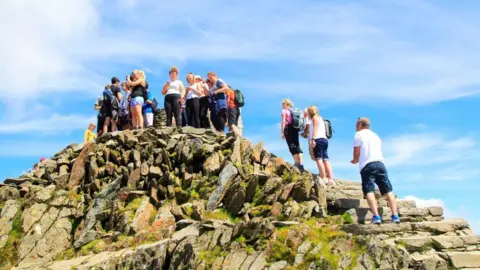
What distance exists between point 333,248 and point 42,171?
14.2 metres

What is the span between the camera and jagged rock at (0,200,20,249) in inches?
731

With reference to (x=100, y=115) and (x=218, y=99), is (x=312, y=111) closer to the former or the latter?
(x=218, y=99)

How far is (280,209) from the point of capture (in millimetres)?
16688

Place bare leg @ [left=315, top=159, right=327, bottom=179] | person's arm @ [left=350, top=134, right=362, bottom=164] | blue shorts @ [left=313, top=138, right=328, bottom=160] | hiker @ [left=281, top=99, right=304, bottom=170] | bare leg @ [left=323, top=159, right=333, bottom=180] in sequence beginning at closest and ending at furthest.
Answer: person's arm @ [left=350, top=134, right=362, bottom=164]
blue shorts @ [left=313, top=138, right=328, bottom=160]
bare leg @ [left=315, top=159, right=327, bottom=179]
bare leg @ [left=323, top=159, right=333, bottom=180]
hiker @ [left=281, top=99, right=304, bottom=170]

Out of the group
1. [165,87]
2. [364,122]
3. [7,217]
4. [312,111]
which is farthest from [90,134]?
[364,122]

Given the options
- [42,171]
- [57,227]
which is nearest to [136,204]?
[57,227]

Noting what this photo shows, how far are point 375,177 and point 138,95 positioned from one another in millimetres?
11719

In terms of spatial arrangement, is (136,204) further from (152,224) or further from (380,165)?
(380,165)

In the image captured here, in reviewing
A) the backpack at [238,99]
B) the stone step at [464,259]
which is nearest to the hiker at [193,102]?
the backpack at [238,99]

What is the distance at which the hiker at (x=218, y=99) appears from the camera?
22078mm

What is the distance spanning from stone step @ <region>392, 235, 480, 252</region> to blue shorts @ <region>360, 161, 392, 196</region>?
4.94ft

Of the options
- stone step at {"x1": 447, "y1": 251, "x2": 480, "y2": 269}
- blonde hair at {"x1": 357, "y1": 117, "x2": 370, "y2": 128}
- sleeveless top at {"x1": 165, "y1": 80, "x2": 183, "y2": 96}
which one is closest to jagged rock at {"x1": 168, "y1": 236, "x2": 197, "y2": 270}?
blonde hair at {"x1": 357, "y1": 117, "x2": 370, "y2": 128}

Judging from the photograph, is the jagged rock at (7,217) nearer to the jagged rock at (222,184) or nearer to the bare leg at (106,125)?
the bare leg at (106,125)

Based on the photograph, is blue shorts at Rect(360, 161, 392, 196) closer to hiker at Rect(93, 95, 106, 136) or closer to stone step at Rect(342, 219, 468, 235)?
stone step at Rect(342, 219, 468, 235)
